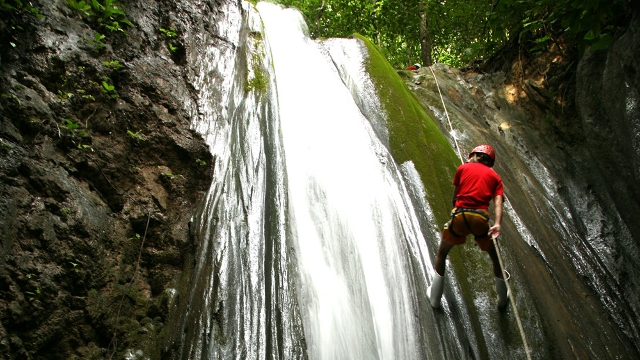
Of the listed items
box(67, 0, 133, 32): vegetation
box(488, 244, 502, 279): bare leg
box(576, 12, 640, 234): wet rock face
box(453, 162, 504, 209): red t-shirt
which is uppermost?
box(67, 0, 133, 32): vegetation

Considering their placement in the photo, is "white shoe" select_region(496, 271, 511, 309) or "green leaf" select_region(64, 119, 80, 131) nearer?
"green leaf" select_region(64, 119, 80, 131)

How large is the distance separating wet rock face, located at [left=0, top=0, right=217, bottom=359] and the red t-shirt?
2.63m

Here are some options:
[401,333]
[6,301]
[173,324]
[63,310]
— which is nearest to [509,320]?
[401,333]

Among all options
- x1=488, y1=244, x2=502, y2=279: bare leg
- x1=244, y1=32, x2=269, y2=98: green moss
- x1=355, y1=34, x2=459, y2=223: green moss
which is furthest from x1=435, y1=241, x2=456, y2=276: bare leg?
x1=244, y1=32, x2=269, y2=98: green moss

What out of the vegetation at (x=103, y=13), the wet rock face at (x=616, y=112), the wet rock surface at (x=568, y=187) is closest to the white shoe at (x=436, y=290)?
the wet rock surface at (x=568, y=187)

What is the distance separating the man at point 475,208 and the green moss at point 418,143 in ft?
3.78

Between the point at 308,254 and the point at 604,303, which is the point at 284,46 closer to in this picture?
the point at 308,254

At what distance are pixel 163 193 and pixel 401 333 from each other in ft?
9.03

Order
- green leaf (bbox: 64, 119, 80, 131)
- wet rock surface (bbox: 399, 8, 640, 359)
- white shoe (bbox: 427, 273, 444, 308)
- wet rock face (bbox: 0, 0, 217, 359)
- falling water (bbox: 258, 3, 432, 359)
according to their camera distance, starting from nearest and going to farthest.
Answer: wet rock face (bbox: 0, 0, 217, 359)
green leaf (bbox: 64, 119, 80, 131)
falling water (bbox: 258, 3, 432, 359)
white shoe (bbox: 427, 273, 444, 308)
wet rock surface (bbox: 399, 8, 640, 359)

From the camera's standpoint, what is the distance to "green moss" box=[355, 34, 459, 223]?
5.54 metres

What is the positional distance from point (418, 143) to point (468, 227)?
2582 millimetres

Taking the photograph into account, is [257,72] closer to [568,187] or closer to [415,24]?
[568,187]

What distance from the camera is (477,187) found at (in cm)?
381

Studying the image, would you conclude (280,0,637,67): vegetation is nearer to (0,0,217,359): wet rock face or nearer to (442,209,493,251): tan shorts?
(442,209,493,251): tan shorts
